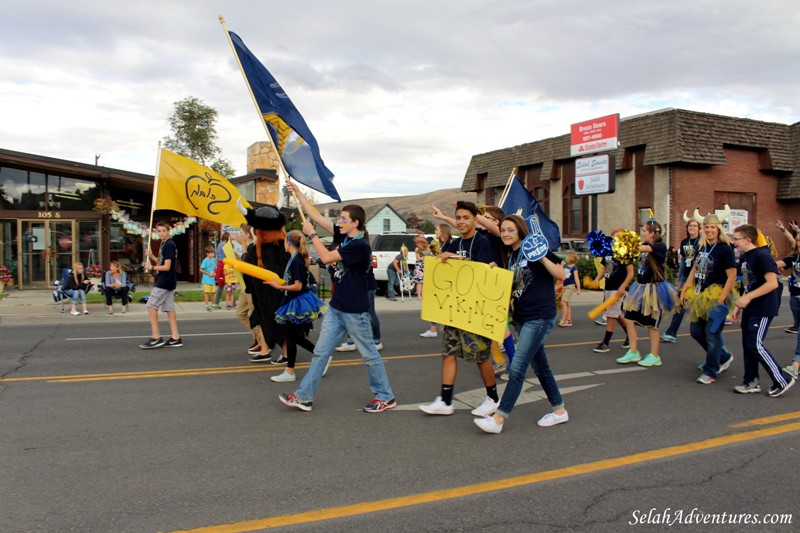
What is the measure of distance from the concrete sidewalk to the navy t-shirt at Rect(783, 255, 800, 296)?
7751 millimetres

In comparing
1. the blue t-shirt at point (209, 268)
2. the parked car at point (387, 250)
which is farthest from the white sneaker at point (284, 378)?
the parked car at point (387, 250)

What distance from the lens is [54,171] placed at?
19812 mm

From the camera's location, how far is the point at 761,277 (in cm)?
621

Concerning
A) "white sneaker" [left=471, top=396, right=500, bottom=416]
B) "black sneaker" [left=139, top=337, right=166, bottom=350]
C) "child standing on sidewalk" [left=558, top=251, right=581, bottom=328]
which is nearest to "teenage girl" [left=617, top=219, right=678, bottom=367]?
"white sneaker" [left=471, top=396, right=500, bottom=416]

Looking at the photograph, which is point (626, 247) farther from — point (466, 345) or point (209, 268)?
point (209, 268)

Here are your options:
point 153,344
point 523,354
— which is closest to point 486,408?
point 523,354

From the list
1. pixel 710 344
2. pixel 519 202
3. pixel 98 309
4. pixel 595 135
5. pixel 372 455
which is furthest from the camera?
pixel 595 135

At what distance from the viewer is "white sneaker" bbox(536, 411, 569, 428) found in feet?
17.4

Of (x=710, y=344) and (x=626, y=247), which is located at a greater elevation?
(x=626, y=247)

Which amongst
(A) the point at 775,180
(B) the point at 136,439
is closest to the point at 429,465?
(B) the point at 136,439

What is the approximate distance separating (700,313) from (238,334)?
7143mm

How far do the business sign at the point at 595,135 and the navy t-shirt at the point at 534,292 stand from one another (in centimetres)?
2127

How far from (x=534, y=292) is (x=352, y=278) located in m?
1.58

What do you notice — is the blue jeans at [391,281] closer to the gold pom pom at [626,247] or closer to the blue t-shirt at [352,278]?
the gold pom pom at [626,247]
